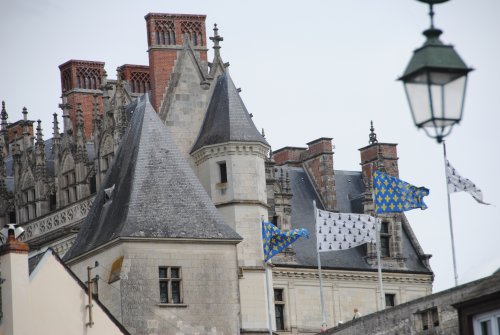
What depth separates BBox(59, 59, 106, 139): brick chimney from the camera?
55688 mm

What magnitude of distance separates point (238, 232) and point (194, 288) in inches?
186

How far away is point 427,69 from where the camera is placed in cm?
1046

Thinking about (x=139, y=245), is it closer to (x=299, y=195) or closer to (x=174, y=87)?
(x=174, y=87)

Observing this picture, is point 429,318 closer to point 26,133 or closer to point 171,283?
point 171,283

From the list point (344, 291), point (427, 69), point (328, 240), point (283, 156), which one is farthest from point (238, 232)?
point (427, 69)

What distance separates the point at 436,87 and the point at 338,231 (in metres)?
37.1

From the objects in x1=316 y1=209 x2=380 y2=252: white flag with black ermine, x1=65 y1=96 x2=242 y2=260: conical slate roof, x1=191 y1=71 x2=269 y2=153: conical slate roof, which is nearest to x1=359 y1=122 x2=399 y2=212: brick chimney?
x1=316 y1=209 x2=380 y2=252: white flag with black ermine

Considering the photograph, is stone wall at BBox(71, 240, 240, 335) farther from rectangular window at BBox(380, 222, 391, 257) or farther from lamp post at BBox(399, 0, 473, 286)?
lamp post at BBox(399, 0, 473, 286)

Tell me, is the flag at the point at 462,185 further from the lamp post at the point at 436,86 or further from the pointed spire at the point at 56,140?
the lamp post at the point at 436,86

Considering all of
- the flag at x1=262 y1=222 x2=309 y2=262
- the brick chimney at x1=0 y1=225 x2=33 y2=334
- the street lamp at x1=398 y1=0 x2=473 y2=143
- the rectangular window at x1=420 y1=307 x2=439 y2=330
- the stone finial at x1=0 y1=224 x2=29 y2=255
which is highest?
the flag at x1=262 y1=222 x2=309 y2=262

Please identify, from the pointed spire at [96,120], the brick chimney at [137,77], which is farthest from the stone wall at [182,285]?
the brick chimney at [137,77]

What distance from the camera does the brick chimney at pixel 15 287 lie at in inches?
1195

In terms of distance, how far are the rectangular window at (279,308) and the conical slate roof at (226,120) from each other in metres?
7.56

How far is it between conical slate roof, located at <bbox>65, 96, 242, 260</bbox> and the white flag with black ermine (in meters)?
5.75
